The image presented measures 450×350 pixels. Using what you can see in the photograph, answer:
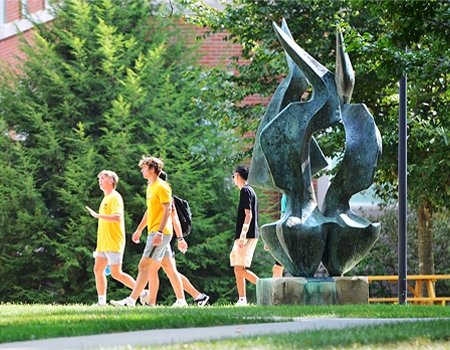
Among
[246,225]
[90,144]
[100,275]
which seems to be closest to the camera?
[100,275]

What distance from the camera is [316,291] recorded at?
1465cm

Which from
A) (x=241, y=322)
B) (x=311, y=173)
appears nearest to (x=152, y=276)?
(x=311, y=173)

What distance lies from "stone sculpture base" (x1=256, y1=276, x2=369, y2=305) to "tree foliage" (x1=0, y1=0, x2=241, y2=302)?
A: 8947 millimetres

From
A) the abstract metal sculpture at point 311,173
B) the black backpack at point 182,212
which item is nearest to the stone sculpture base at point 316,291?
the abstract metal sculpture at point 311,173

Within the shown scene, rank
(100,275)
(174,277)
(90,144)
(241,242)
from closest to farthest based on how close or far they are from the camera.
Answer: (174,277), (100,275), (241,242), (90,144)

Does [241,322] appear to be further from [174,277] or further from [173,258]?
[173,258]

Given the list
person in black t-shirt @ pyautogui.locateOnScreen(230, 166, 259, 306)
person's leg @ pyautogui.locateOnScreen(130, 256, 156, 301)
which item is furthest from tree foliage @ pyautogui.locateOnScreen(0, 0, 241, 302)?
person's leg @ pyautogui.locateOnScreen(130, 256, 156, 301)

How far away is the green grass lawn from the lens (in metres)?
8.76

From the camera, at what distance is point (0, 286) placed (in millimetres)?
24250

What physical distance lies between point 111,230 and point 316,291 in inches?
130

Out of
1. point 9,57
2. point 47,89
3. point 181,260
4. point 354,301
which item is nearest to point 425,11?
point 354,301

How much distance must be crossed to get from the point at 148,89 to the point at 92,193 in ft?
8.08

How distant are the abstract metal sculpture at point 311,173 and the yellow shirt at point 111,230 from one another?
216 cm

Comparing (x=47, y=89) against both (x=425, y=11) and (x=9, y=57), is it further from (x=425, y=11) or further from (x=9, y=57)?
(x=425, y=11)
